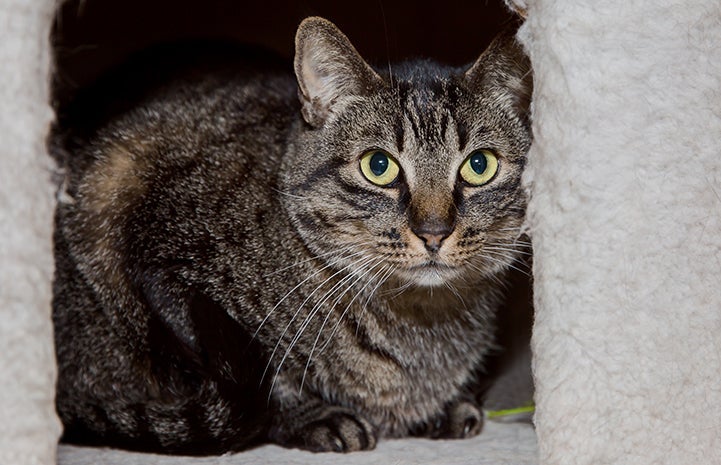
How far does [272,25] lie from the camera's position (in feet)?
8.59

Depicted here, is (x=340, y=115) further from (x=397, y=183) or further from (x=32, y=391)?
(x=32, y=391)

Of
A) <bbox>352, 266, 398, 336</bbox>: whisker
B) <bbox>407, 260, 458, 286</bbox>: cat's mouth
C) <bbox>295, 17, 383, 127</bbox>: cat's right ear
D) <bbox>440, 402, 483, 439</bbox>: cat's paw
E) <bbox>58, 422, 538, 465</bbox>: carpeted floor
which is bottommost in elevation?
<bbox>58, 422, 538, 465</bbox>: carpeted floor

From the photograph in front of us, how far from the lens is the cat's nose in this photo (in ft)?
4.78

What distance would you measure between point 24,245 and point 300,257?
700mm

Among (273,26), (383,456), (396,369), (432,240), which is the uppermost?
(273,26)

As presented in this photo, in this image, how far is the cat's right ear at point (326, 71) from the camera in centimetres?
157

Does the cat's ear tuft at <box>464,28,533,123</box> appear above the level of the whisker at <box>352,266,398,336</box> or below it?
above

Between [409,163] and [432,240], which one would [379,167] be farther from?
[432,240]

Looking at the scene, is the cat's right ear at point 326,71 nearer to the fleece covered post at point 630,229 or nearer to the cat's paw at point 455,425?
the fleece covered post at point 630,229

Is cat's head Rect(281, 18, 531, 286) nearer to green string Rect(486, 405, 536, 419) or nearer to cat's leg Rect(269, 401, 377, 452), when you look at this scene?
cat's leg Rect(269, 401, 377, 452)

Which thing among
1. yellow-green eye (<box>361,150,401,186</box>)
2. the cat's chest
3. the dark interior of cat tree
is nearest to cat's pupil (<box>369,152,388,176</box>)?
yellow-green eye (<box>361,150,401,186</box>)

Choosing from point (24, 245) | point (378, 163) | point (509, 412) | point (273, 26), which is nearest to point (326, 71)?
point (378, 163)

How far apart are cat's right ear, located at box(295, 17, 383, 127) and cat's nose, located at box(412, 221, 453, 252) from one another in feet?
1.10

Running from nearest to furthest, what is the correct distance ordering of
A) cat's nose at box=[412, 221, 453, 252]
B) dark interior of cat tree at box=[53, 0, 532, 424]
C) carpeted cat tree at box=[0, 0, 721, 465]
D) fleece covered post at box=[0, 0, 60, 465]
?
fleece covered post at box=[0, 0, 60, 465]
carpeted cat tree at box=[0, 0, 721, 465]
cat's nose at box=[412, 221, 453, 252]
dark interior of cat tree at box=[53, 0, 532, 424]
